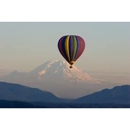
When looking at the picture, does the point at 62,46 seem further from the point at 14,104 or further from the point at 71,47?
the point at 14,104

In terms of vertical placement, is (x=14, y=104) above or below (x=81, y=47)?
below

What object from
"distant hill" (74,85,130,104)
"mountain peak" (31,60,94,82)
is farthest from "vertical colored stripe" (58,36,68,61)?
"distant hill" (74,85,130,104)

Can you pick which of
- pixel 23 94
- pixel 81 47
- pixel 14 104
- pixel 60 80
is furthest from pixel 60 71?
pixel 14 104

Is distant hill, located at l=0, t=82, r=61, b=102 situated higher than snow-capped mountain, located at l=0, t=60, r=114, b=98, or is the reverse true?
snow-capped mountain, located at l=0, t=60, r=114, b=98

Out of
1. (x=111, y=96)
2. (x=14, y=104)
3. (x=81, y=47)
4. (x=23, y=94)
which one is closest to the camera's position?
(x=81, y=47)

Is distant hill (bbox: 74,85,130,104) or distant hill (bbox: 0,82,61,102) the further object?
distant hill (bbox: 0,82,61,102)

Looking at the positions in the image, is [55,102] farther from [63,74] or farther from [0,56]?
[0,56]

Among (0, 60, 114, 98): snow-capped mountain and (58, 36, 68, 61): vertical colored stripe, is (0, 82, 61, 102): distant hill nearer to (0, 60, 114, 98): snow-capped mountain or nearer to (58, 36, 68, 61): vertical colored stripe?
(0, 60, 114, 98): snow-capped mountain
